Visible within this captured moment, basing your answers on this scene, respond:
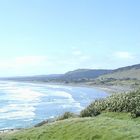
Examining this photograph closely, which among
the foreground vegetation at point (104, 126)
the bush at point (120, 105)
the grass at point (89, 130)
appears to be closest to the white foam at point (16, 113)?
the bush at point (120, 105)

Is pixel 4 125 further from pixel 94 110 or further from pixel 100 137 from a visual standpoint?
pixel 100 137

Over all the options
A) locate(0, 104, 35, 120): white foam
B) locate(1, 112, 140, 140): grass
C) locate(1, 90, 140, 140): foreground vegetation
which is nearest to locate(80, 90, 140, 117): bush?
locate(1, 90, 140, 140): foreground vegetation

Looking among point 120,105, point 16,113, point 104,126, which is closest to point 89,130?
point 104,126

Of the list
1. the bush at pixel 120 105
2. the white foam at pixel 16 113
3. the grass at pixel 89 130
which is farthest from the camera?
the white foam at pixel 16 113

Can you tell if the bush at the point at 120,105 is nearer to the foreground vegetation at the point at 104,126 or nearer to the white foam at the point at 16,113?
the foreground vegetation at the point at 104,126

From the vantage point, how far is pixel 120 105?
4788 cm

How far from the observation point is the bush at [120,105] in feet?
148

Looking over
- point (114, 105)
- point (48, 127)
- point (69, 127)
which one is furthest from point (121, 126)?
point (114, 105)

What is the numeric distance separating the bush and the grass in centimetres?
165

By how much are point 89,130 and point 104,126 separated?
4.47ft

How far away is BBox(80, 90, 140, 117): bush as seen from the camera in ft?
148

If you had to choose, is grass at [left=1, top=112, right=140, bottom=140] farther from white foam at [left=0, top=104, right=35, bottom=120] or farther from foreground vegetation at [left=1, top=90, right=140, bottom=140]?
white foam at [left=0, top=104, right=35, bottom=120]

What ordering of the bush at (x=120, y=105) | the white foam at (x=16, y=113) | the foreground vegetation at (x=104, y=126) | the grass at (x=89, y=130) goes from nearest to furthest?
the grass at (x=89, y=130), the foreground vegetation at (x=104, y=126), the bush at (x=120, y=105), the white foam at (x=16, y=113)

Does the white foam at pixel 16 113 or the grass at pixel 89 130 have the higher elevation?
the grass at pixel 89 130
